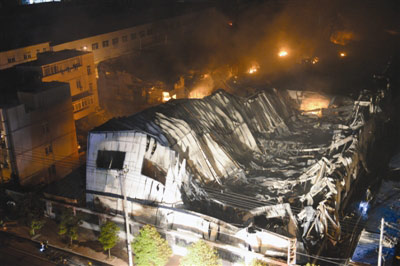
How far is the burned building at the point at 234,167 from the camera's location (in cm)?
1518

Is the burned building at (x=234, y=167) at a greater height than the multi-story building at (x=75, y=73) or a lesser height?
lesser

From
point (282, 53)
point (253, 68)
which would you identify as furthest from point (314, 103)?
point (282, 53)

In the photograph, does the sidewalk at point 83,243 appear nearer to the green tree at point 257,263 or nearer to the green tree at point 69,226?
the green tree at point 69,226

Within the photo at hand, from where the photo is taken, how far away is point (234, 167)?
63.2ft

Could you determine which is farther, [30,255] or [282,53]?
[282,53]

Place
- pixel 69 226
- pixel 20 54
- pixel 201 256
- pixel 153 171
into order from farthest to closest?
pixel 20 54 → pixel 153 171 → pixel 69 226 → pixel 201 256

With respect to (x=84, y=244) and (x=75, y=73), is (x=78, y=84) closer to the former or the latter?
(x=75, y=73)

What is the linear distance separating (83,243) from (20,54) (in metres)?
17.9

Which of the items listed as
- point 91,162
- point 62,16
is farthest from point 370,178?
point 62,16

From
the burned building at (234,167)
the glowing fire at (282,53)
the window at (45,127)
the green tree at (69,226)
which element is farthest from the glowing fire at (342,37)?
the green tree at (69,226)

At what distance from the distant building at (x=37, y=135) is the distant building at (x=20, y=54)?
19.5 ft

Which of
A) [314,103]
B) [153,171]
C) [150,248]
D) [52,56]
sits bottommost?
[150,248]

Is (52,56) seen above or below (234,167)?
above

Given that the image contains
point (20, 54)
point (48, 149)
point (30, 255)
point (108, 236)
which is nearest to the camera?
point (108, 236)
